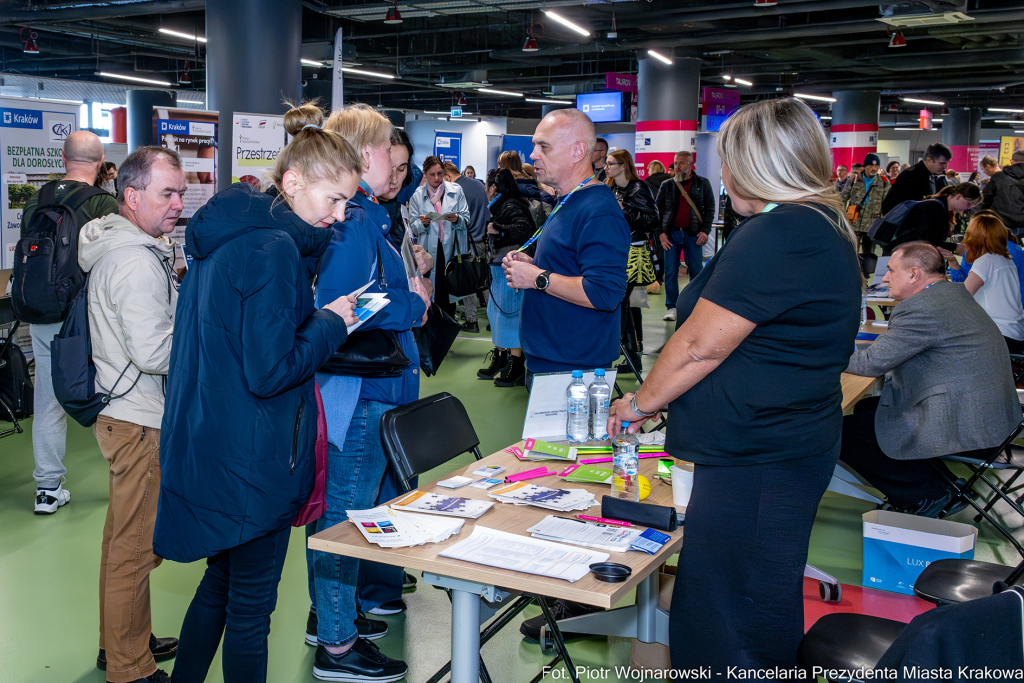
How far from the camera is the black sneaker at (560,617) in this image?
2908 millimetres

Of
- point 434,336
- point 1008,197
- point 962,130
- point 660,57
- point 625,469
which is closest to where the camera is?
point 625,469

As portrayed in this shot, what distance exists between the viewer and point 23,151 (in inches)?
244

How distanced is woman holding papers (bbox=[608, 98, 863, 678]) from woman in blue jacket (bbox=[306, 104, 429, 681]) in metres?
1.04

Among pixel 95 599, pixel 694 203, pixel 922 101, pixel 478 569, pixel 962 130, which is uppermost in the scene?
pixel 922 101

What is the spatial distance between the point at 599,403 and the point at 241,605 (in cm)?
118

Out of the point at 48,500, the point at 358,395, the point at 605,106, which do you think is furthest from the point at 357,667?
the point at 605,106

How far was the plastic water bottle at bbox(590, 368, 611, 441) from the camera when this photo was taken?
8.37 feet

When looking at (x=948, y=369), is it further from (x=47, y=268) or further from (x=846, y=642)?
(x=47, y=268)

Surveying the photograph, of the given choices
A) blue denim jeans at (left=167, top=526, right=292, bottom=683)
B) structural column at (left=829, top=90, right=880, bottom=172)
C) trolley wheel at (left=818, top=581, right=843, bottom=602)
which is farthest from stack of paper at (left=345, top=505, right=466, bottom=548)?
structural column at (left=829, top=90, right=880, bottom=172)

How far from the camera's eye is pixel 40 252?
3785 millimetres

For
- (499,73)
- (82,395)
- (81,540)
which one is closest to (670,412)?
(82,395)

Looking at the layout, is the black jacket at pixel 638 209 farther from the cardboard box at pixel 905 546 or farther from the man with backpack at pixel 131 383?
the man with backpack at pixel 131 383

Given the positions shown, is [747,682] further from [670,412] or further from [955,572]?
[955,572]

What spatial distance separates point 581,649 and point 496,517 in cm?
113
